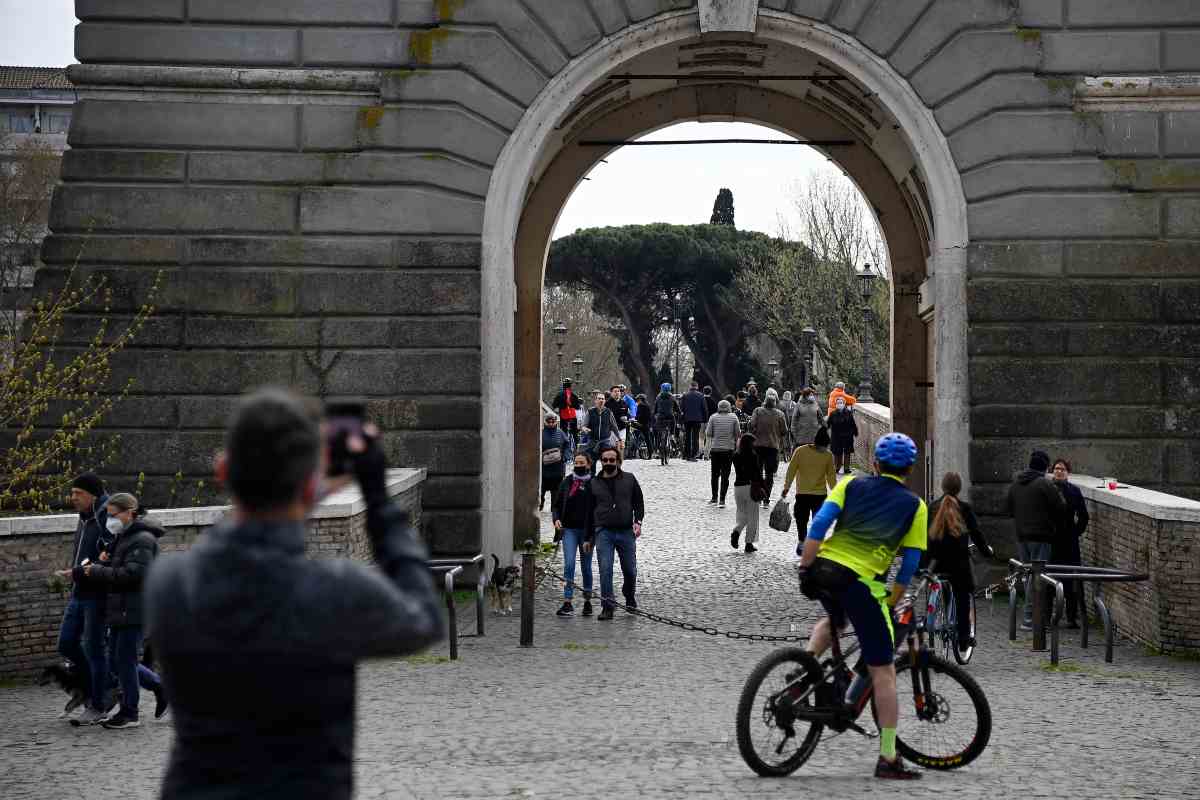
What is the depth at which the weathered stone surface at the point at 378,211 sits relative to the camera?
1574 centimetres

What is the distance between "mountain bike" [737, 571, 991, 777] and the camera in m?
7.59

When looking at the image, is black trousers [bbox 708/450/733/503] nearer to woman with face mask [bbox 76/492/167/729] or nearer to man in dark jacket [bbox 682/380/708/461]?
man in dark jacket [bbox 682/380/708/461]

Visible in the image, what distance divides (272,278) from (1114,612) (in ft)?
27.3

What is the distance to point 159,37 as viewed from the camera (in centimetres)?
1584

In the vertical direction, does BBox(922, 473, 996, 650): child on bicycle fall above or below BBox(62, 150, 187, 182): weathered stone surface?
below

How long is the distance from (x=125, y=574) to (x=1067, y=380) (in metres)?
9.60

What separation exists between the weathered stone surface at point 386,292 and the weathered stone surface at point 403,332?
90 millimetres

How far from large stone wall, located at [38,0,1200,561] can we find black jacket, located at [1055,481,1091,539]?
81.2 inches

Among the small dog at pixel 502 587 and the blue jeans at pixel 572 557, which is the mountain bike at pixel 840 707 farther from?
the small dog at pixel 502 587

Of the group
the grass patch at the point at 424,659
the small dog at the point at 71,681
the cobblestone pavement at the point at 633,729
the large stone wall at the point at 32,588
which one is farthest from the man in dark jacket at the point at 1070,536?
the small dog at the point at 71,681

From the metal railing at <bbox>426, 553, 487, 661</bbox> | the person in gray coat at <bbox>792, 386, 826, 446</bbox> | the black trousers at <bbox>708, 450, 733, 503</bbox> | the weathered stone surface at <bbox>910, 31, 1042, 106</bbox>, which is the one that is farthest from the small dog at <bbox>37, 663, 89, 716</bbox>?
the person in gray coat at <bbox>792, 386, 826, 446</bbox>

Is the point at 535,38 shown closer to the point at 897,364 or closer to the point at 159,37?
the point at 159,37

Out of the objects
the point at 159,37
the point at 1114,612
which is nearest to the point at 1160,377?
the point at 1114,612

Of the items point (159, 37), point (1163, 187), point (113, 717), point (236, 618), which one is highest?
point (159, 37)
